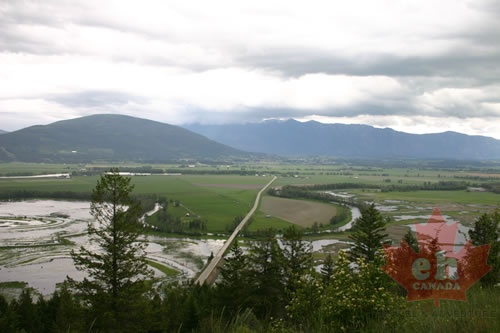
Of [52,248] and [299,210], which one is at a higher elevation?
[299,210]

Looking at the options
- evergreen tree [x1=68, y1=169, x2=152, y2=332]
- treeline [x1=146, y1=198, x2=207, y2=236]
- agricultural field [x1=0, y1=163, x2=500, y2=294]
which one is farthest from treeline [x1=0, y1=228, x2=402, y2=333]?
treeline [x1=146, y1=198, x2=207, y2=236]

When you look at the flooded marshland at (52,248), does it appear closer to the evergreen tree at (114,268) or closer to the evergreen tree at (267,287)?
the evergreen tree at (267,287)

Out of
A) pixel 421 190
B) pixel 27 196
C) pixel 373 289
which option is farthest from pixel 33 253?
pixel 421 190

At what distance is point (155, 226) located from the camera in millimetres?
83938

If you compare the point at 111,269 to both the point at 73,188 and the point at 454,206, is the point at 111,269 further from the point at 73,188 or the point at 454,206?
the point at 73,188

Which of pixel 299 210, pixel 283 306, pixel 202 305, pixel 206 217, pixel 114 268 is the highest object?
pixel 114 268

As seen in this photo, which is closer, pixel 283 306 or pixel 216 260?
pixel 283 306

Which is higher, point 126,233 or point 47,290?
point 126,233

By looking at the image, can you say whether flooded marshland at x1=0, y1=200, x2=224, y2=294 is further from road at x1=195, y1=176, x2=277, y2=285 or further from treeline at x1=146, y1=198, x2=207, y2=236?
treeline at x1=146, y1=198, x2=207, y2=236

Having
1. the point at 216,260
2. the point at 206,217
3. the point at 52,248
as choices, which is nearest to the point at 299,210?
the point at 206,217

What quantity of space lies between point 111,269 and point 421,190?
152494mm

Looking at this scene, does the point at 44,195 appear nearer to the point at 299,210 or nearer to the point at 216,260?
the point at 299,210

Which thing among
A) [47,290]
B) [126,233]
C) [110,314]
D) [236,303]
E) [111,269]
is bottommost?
[47,290]

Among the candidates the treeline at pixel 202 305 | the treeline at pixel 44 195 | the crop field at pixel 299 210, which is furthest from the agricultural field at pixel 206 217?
the treeline at pixel 202 305
